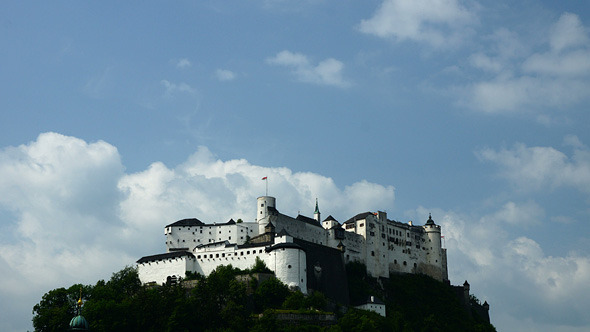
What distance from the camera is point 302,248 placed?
83688 mm

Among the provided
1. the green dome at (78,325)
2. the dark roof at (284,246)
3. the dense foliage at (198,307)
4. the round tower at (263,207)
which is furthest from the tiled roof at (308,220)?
the green dome at (78,325)

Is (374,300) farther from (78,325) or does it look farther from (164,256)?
(78,325)

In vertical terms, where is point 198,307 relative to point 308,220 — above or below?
below

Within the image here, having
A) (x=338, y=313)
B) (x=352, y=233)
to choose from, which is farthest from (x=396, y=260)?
(x=338, y=313)

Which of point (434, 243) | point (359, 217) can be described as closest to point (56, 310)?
point (359, 217)

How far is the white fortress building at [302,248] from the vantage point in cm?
8388

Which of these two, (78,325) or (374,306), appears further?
(374,306)

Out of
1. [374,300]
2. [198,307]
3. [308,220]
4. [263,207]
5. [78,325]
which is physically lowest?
[78,325]

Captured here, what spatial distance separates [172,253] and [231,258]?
22.1ft

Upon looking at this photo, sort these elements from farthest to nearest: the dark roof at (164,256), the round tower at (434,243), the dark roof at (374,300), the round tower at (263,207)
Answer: the round tower at (434,243) < the round tower at (263,207) < the dark roof at (374,300) < the dark roof at (164,256)

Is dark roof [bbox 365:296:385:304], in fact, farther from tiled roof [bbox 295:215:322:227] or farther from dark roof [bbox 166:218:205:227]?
dark roof [bbox 166:218:205:227]

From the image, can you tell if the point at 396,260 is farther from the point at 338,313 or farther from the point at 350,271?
the point at 338,313

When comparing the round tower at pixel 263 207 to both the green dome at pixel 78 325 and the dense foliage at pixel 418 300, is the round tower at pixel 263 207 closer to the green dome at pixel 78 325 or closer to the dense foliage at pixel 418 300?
the dense foliage at pixel 418 300

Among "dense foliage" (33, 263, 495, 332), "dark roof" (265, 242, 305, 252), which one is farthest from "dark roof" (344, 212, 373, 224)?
"dark roof" (265, 242, 305, 252)
